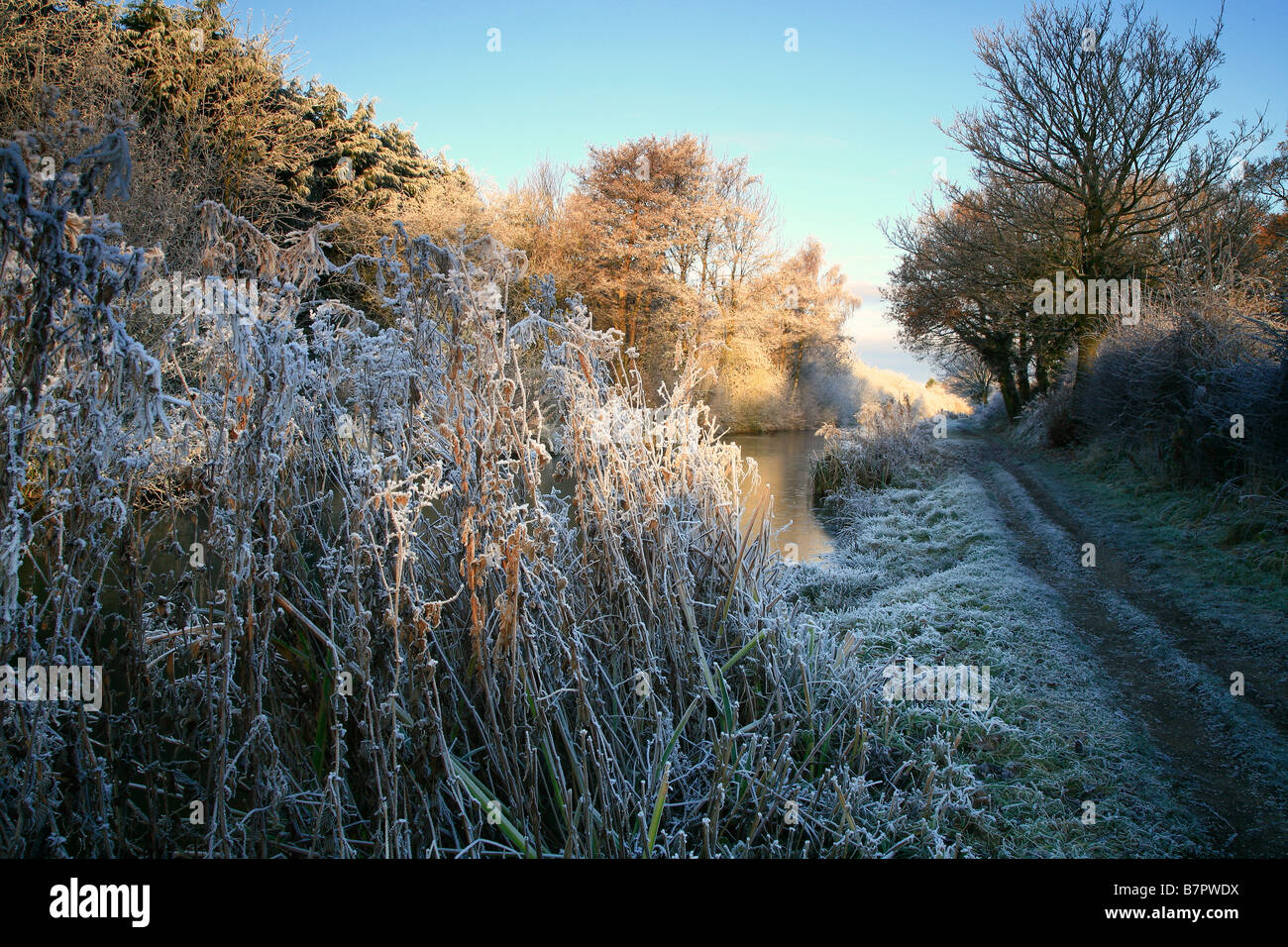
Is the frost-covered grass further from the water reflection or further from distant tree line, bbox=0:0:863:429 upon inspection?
distant tree line, bbox=0:0:863:429

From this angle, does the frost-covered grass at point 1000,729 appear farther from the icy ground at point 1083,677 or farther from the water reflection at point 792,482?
the water reflection at point 792,482

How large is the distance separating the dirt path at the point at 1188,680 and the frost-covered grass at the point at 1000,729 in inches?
6.1

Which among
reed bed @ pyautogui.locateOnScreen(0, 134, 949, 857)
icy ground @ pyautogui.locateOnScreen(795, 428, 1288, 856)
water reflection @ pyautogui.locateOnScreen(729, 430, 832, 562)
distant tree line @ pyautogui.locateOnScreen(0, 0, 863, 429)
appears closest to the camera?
reed bed @ pyautogui.locateOnScreen(0, 134, 949, 857)

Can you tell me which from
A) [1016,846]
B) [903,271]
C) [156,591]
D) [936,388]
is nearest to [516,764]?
[1016,846]

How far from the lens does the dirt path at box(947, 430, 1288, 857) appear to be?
319 cm

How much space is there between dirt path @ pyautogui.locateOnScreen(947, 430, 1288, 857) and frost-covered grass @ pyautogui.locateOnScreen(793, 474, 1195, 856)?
0.15 m

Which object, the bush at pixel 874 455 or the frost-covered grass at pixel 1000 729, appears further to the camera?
the bush at pixel 874 455

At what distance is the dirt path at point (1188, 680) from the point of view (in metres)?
3.19

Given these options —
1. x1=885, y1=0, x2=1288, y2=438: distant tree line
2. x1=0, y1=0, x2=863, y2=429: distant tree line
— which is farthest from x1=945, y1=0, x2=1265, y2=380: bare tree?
x1=0, y1=0, x2=863, y2=429: distant tree line

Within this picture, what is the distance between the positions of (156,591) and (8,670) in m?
1.98

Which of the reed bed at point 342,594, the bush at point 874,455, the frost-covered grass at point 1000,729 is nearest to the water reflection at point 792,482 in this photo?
the bush at point 874,455

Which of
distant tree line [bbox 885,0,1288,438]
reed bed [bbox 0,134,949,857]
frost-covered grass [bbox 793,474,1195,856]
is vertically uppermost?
distant tree line [bbox 885,0,1288,438]

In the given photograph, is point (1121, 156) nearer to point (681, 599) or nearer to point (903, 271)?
point (903, 271)

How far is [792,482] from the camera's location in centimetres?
1525
